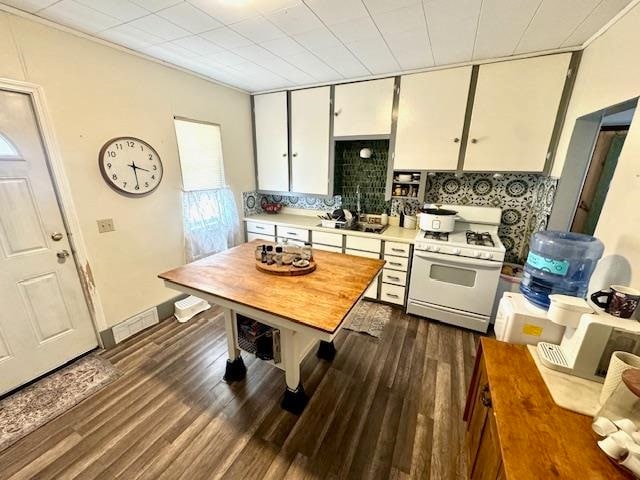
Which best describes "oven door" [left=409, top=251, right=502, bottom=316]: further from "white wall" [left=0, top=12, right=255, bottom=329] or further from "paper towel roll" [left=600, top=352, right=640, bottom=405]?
A: "white wall" [left=0, top=12, right=255, bottom=329]

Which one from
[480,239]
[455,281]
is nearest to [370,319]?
[455,281]

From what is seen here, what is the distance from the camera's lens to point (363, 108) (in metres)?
2.85

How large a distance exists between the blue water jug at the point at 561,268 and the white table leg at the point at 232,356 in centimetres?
188

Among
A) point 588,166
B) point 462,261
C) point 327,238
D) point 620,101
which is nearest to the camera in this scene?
point 620,101

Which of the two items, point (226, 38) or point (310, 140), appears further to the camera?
point (310, 140)

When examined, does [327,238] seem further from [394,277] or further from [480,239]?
[480,239]

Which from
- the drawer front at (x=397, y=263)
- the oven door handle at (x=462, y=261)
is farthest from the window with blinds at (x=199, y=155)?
the oven door handle at (x=462, y=261)

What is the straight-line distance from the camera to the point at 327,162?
3.19 meters

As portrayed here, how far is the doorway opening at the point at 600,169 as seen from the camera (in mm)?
2789

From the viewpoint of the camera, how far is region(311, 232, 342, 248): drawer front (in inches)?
122

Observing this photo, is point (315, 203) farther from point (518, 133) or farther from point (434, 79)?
point (518, 133)

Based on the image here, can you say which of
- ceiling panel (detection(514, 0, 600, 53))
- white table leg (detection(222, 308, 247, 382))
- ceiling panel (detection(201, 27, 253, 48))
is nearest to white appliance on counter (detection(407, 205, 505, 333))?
ceiling panel (detection(514, 0, 600, 53))

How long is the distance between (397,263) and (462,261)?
64cm

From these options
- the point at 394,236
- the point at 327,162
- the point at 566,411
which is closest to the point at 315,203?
the point at 327,162
